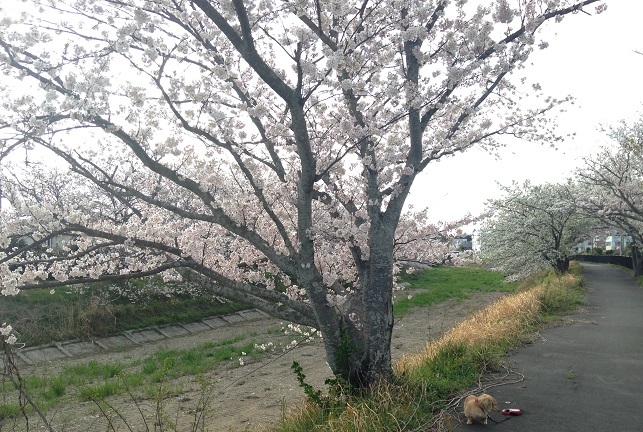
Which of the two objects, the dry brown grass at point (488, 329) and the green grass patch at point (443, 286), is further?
the green grass patch at point (443, 286)

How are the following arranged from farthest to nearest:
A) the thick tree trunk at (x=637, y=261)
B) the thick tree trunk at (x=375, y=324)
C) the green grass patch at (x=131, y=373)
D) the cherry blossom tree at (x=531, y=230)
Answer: the thick tree trunk at (x=637, y=261) < the cherry blossom tree at (x=531, y=230) < the green grass patch at (x=131, y=373) < the thick tree trunk at (x=375, y=324)

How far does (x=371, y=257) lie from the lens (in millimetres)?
5984

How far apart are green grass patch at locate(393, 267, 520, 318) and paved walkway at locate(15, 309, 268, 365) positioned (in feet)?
22.7

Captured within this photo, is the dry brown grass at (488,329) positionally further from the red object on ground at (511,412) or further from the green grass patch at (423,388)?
the red object on ground at (511,412)

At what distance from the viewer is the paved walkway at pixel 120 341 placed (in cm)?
1305

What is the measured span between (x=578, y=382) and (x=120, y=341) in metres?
12.8

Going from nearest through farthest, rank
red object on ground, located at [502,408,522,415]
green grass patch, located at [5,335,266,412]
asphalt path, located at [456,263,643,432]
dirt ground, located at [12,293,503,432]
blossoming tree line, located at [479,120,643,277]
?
asphalt path, located at [456,263,643,432] < red object on ground, located at [502,408,522,415] < dirt ground, located at [12,293,503,432] < green grass patch, located at [5,335,266,412] < blossoming tree line, located at [479,120,643,277]

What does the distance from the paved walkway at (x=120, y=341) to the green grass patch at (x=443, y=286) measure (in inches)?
272

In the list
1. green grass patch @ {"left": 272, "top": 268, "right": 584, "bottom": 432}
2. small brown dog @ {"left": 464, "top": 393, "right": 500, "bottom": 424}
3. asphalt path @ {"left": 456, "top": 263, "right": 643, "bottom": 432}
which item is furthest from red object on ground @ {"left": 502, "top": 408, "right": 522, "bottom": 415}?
green grass patch @ {"left": 272, "top": 268, "right": 584, "bottom": 432}

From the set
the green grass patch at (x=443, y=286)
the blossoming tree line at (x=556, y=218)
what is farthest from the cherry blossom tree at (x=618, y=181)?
the green grass patch at (x=443, y=286)

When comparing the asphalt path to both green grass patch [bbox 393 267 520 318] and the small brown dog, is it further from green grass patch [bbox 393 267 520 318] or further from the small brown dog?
green grass patch [bbox 393 267 520 318]

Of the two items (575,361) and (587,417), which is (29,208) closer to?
(587,417)

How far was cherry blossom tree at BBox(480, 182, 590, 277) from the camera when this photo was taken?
21.0 metres

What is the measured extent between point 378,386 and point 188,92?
3801 mm
